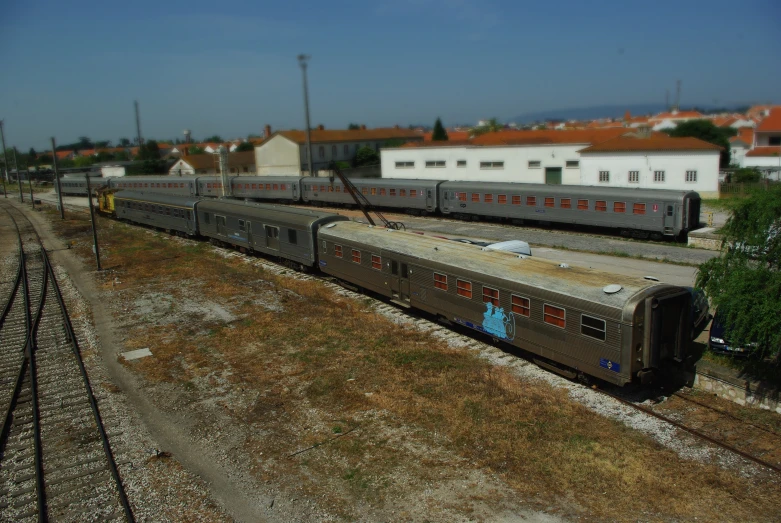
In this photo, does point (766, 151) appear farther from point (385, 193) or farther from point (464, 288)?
point (464, 288)

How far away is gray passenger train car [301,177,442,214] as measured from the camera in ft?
141

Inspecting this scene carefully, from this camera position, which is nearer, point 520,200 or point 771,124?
point 520,200

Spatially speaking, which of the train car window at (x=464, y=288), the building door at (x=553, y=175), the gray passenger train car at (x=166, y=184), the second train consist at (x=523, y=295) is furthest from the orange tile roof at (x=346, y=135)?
the train car window at (x=464, y=288)

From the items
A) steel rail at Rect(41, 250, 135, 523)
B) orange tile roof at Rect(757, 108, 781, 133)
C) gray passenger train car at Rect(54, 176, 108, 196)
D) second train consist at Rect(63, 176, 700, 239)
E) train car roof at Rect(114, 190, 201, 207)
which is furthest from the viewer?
gray passenger train car at Rect(54, 176, 108, 196)

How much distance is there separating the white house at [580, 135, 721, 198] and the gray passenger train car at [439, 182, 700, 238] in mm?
12367

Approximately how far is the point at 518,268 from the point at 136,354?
11783mm

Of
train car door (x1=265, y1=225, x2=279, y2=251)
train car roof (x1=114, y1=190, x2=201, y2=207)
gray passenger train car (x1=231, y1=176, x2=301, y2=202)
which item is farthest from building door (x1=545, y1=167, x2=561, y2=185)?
train car door (x1=265, y1=225, x2=279, y2=251)

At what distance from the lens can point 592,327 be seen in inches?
527

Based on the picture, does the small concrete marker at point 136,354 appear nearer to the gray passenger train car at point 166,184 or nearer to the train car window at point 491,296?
the train car window at point 491,296

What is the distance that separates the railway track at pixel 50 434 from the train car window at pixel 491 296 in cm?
981

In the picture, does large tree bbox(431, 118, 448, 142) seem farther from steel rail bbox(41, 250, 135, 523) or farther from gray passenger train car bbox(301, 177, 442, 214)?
steel rail bbox(41, 250, 135, 523)

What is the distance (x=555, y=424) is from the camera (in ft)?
41.2

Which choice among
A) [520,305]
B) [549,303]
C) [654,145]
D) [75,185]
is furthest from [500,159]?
[75,185]

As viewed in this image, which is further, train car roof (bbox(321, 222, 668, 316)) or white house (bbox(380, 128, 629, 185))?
white house (bbox(380, 128, 629, 185))
